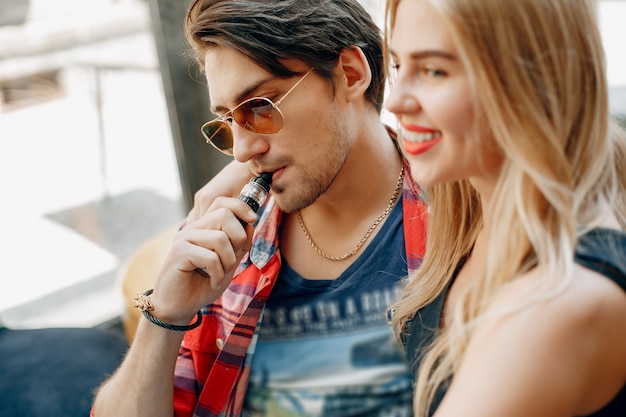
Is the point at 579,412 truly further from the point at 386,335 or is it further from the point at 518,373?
the point at 386,335

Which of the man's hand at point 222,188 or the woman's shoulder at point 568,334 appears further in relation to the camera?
the man's hand at point 222,188

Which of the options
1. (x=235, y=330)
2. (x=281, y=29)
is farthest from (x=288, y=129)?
(x=235, y=330)

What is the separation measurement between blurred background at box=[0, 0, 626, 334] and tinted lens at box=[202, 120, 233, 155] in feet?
3.14

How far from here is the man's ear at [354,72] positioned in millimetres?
1364

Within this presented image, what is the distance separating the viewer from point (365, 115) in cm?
142

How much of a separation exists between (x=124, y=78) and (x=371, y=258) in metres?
1.62

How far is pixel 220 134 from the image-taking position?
1.34 meters

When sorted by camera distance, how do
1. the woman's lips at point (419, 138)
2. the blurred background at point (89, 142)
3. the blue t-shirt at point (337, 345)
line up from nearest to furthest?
the woman's lips at point (419, 138)
the blue t-shirt at point (337, 345)
the blurred background at point (89, 142)

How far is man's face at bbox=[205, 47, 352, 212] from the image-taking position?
49.5 inches

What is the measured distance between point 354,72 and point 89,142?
1484mm

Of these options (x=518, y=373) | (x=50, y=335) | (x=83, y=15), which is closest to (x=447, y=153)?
(x=518, y=373)

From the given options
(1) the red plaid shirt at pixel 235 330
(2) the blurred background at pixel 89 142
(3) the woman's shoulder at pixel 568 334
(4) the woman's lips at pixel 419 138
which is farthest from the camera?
(2) the blurred background at pixel 89 142

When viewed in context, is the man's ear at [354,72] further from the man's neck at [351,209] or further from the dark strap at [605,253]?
the dark strap at [605,253]

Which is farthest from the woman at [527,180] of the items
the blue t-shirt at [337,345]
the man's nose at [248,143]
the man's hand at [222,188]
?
the man's hand at [222,188]
